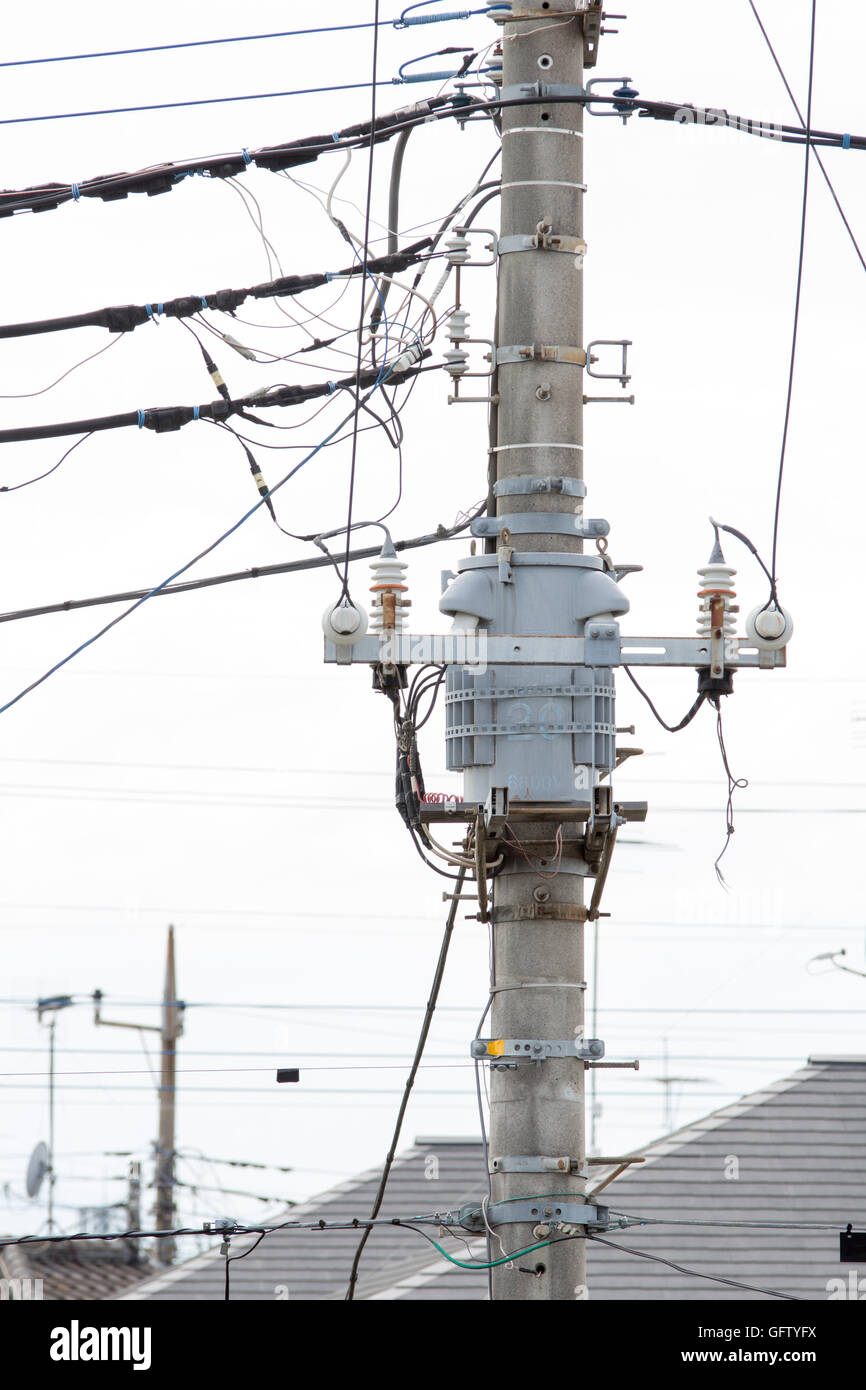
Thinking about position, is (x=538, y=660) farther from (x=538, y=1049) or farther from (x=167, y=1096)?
(x=167, y=1096)

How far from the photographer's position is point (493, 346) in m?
9.87

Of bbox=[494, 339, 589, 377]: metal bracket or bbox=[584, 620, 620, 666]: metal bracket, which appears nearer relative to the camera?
bbox=[584, 620, 620, 666]: metal bracket

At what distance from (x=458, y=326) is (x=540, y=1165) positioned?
13.4 feet

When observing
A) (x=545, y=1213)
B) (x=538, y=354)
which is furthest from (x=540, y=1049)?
(x=538, y=354)

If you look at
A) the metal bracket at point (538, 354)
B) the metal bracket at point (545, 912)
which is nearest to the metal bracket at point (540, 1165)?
the metal bracket at point (545, 912)

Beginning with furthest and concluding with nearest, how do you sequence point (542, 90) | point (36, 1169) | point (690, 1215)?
point (36, 1169) < point (690, 1215) < point (542, 90)

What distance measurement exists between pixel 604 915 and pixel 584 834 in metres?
0.43

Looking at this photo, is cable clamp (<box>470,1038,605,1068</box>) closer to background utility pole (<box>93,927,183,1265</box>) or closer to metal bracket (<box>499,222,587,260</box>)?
metal bracket (<box>499,222,587,260</box>)

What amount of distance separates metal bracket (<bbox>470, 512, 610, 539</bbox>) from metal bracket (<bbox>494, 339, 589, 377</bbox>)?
75cm

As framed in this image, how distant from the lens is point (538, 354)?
9.70 m

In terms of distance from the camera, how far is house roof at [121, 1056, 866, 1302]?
18.0 m

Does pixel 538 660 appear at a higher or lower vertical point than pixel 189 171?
lower

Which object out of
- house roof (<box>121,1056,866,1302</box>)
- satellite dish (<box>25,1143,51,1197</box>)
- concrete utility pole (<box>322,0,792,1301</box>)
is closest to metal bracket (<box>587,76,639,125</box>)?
concrete utility pole (<box>322,0,792,1301</box>)
